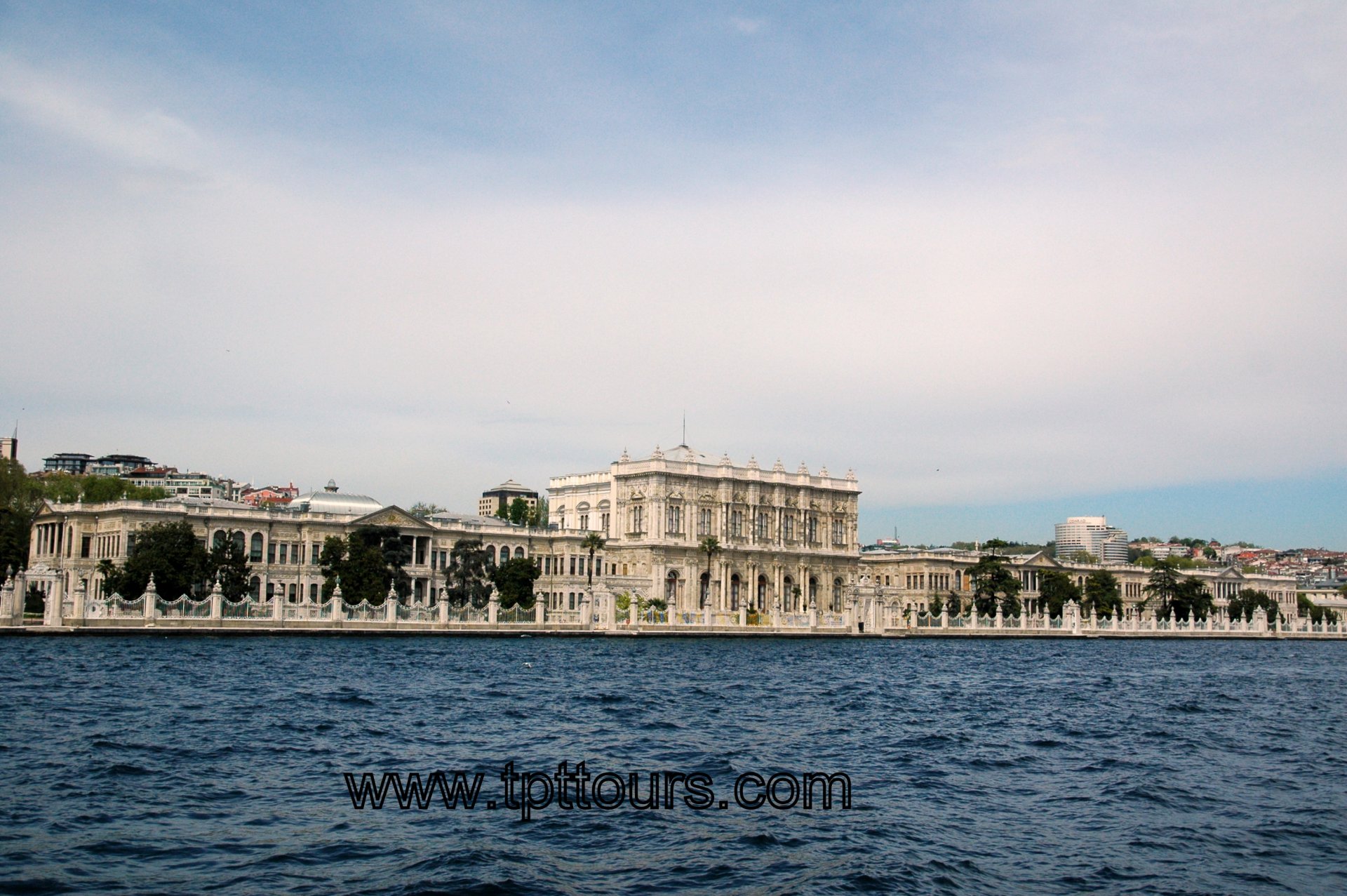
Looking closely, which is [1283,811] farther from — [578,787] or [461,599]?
[461,599]

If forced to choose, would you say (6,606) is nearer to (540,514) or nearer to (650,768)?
(650,768)

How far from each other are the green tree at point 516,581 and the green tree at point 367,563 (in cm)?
519

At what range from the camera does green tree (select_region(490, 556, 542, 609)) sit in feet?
250

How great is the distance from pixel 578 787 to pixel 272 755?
17.6 feet

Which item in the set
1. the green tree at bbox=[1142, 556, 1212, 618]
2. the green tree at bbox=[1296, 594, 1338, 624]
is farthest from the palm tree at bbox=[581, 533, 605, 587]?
the green tree at bbox=[1296, 594, 1338, 624]

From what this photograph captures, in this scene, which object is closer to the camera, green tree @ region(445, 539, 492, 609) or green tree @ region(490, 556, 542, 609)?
green tree @ region(490, 556, 542, 609)

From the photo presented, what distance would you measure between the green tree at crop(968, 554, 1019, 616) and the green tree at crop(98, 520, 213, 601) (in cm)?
5298

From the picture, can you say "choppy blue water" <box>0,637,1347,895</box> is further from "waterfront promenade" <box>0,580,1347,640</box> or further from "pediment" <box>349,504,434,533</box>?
"pediment" <box>349,504,434,533</box>

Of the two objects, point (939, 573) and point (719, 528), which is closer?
point (719, 528)

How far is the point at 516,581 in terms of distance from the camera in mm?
78375

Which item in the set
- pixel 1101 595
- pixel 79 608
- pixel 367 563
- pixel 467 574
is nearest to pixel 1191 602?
pixel 1101 595

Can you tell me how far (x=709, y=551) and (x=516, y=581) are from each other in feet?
62.7

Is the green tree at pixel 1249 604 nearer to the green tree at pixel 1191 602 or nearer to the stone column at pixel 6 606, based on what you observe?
the green tree at pixel 1191 602

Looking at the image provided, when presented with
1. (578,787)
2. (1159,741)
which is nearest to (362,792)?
(578,787)
